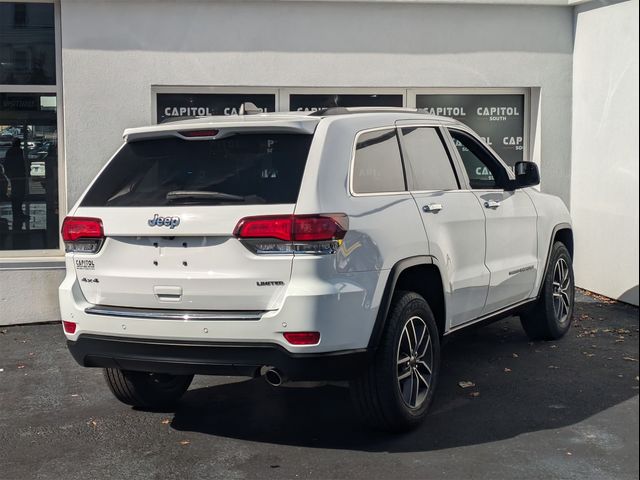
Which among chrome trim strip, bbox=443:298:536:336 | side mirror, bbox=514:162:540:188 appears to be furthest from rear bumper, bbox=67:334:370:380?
side mirror, bbox=514:162:540:188

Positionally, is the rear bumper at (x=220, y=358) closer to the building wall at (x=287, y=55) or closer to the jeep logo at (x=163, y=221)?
the jeep logo at (x=163, y=221)

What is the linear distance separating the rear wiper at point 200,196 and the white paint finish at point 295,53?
4637 millimetres

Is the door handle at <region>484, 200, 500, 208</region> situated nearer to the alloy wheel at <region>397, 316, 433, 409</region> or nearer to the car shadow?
the car shadow

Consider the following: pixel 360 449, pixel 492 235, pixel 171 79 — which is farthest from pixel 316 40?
pixel 360 449

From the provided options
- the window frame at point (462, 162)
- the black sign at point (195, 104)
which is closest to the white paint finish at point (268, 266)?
the window frame at point (462, 162)

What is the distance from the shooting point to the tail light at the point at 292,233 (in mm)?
4598

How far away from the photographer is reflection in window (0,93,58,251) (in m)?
9.26

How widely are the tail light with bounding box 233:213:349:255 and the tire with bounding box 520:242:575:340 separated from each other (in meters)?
3.24

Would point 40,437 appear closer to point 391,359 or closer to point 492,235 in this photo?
point 391,359

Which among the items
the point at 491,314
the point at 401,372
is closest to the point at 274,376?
the point at 401,372

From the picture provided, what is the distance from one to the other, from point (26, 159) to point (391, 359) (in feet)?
A: 18.6

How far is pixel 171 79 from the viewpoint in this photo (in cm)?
952

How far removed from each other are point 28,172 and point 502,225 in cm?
514

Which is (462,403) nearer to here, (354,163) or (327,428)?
(327,428)
